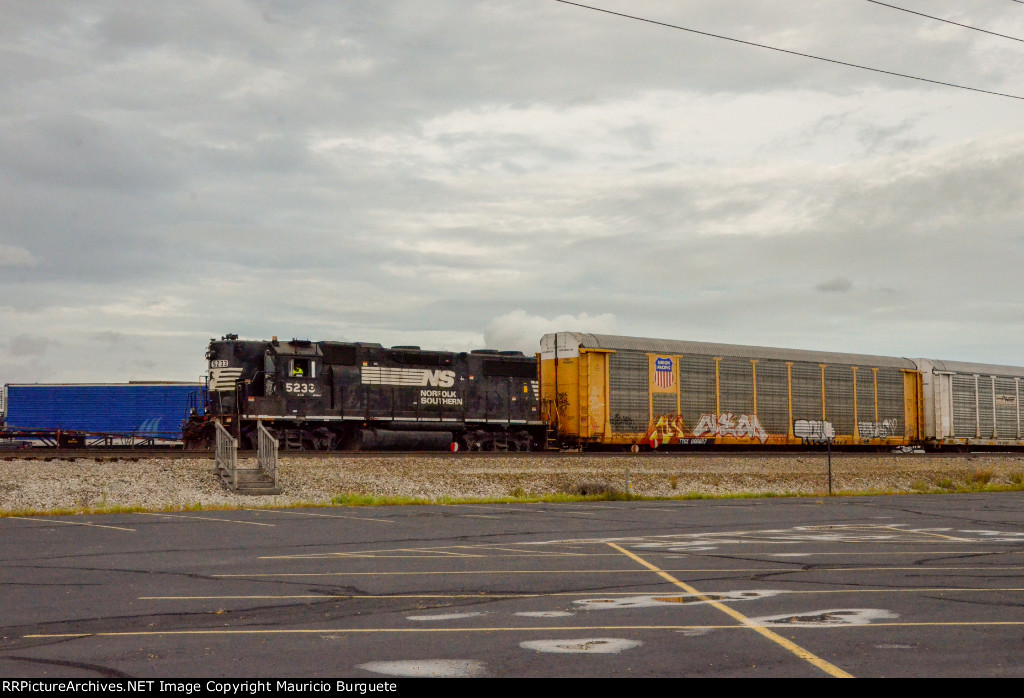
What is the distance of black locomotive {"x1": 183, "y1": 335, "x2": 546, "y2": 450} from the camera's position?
31484 mm

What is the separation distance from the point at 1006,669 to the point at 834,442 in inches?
1434

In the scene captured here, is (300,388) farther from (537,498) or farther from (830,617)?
(830,617)

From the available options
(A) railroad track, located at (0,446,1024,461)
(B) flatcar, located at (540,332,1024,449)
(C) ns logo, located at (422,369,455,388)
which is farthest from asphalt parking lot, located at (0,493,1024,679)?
(B) flatcar, located at (540,332,1024,449)

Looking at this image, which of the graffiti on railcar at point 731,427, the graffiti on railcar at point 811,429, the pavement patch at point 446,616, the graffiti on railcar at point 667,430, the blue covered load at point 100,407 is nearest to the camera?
the pavement patch at point 446,616

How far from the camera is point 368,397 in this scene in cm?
3331

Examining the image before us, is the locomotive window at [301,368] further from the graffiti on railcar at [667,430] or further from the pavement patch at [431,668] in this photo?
the pavement patch at [431,668]

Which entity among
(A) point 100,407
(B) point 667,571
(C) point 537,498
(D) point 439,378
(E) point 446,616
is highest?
(D) point 439,378

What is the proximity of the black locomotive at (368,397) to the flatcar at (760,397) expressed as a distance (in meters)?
2.12

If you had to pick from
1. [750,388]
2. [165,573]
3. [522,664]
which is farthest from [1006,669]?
[750,388]

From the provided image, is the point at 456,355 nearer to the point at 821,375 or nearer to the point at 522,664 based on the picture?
the point at 821,375

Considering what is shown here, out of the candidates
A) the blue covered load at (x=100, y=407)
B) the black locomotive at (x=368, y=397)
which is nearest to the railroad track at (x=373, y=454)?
the black locomotive at (x=368, y=397)

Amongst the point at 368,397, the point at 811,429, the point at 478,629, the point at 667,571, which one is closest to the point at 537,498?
the point at 368,397

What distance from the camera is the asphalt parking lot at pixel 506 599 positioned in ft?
23.0

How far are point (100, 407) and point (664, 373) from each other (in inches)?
1255
